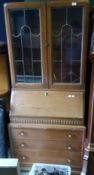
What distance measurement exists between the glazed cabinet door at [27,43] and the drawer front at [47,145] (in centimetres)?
59

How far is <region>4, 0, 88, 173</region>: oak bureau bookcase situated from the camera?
1900 mm

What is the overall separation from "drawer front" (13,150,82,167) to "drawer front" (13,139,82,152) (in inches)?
1.9

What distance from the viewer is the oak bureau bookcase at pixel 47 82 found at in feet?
6.23

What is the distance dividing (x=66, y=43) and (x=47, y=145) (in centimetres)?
105

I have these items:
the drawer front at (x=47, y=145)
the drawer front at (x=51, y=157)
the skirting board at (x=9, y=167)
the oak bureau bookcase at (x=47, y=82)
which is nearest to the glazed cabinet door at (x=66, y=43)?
the oak bureau bookcase at (x=47, y=82)

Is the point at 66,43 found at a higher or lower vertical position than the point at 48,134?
higher

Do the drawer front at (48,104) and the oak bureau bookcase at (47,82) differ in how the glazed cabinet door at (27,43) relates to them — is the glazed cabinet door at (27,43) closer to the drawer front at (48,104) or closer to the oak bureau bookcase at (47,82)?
the oak bureau bookcase at (47,82)


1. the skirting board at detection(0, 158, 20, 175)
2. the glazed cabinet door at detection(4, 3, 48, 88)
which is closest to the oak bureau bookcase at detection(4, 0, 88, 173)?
the glazed cabinet door at detection(4, 3, 48, 88)

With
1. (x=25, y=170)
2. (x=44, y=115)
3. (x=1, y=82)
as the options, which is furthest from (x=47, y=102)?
(x=25, y=170)

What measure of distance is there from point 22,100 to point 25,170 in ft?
2.61

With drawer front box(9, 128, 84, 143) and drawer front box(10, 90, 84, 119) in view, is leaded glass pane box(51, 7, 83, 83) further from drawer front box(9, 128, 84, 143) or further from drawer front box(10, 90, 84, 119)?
drawer front box(9, 128, 84, 143)

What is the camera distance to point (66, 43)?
1977 mm

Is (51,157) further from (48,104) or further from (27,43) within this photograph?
(27,43)

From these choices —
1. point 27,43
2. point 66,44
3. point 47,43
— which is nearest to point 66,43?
point 66,44
